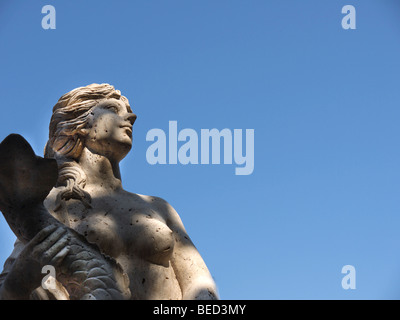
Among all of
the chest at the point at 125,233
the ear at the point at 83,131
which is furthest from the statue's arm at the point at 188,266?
the ear at the point at 83,131

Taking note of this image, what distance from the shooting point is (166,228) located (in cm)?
609

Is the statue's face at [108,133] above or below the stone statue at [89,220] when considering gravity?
above

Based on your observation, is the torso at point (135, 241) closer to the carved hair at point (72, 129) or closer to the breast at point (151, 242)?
the breast at point (151, 242)

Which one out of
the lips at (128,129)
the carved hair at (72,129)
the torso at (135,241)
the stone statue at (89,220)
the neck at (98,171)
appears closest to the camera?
the stone statue at (89,220)

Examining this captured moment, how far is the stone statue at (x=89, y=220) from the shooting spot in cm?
499

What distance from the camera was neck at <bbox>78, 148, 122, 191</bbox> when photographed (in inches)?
254

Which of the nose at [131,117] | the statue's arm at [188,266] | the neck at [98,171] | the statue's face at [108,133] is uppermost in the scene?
the nose at [131,117]

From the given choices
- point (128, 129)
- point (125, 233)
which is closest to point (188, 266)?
point (125, 233)

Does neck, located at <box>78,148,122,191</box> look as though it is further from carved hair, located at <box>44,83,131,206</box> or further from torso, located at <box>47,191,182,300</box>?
torso, located at <box>47,191,182,300</box>

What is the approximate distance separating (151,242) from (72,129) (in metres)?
1.25

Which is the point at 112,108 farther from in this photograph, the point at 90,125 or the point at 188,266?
the point at 188,266

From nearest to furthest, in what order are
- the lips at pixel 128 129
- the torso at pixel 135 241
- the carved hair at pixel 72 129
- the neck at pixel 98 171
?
the torso at pixel 135 241 → the carved hair at pixel 72 129 → the neck at pixel 98 171 → the lips at pixel 128 129
